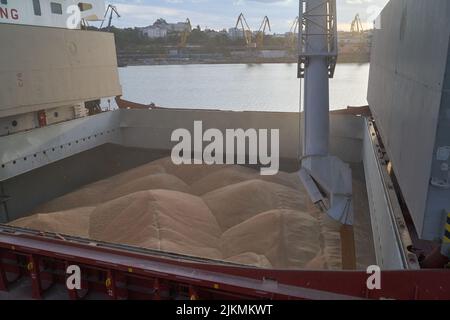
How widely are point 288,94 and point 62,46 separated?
60.2ft

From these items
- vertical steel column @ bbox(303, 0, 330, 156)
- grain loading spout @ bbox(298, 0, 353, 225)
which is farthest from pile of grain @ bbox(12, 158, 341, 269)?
vertical steel column @ bbox(303, 0, 330, 156)

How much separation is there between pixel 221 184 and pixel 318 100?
3.26 meters

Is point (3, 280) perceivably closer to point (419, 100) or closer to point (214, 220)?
point (214, 220)

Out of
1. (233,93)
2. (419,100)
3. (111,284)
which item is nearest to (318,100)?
(419,100)

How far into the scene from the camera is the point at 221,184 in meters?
8.13

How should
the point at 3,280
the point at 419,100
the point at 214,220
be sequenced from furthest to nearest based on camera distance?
1. the point at 214,220
2. the point at 3,280
3. the point at 419,100

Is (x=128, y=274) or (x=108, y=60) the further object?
(x=108, y=60)

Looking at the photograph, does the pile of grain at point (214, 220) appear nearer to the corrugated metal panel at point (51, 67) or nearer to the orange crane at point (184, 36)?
the corrugated metal panel at point (51, 67)

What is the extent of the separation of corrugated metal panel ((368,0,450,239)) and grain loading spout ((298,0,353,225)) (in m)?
0.82

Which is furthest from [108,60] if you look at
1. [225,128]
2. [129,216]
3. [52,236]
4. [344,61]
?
[344,61]

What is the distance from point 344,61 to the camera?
4650 centimetres

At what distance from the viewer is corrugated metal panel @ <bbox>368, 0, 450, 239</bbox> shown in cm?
264

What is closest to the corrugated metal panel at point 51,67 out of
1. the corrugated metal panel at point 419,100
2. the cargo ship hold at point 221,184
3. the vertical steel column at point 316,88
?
the cargo ship hold at point 221,184

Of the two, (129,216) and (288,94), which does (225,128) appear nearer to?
(129,216)
